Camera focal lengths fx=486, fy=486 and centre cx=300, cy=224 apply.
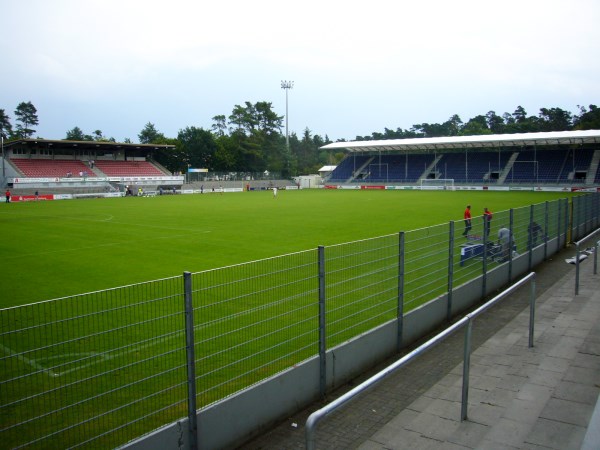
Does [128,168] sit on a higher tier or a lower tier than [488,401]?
higher

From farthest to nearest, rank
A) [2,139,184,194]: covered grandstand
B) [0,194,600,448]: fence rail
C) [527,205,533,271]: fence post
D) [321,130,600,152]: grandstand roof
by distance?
[321,130,600,152]: grandstand roof < [2,139,184,194]: covered grandstand < [527,205,533,271]: fence post < [0,194,600,448]: fence rail

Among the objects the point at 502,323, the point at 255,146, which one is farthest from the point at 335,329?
the point at 255,146

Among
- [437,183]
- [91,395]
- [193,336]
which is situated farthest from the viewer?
[437,183]

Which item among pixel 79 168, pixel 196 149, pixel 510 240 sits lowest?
pixel 510 240

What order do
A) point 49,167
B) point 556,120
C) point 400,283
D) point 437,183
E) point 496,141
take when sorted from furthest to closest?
point 556,120 → point 437,183 → point 496,141 → point 49,167 → point 400,283

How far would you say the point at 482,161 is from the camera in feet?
247

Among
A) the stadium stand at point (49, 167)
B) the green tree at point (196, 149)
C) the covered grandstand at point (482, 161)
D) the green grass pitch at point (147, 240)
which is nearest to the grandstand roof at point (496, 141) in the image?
the covered grandstand at point (482, 161)

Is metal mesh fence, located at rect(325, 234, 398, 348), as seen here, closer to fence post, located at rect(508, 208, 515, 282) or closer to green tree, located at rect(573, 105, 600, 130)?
fence post, located at rect(508, 208, 515, 282)

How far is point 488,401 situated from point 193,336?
141 inches

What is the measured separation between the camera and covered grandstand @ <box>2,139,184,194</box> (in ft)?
193

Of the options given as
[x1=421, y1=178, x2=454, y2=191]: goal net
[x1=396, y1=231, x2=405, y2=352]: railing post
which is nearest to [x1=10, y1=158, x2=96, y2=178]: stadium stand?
[x1=421, y1=178, x2=454, y2=191]: goal net

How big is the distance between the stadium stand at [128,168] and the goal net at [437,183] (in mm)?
40274

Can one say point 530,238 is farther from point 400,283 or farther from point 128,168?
point 128,168

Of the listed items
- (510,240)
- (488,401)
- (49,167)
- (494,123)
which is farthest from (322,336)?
(494,123)
